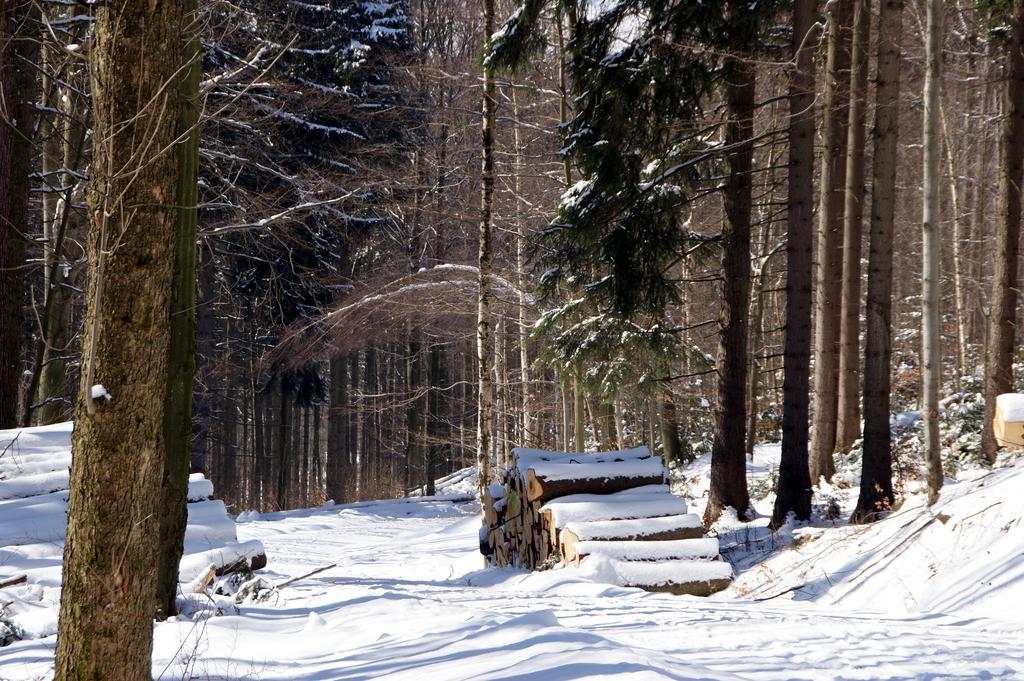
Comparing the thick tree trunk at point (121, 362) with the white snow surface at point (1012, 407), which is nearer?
the thick tree trunk at point (121, 362)

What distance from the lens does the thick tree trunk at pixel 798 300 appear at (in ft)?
32.2

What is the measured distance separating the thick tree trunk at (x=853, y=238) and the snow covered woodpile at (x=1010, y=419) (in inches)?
163

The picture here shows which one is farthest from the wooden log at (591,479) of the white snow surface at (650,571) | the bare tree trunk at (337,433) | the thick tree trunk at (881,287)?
the bare tree trunk at (337,433)

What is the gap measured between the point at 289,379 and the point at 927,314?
63.1 feet

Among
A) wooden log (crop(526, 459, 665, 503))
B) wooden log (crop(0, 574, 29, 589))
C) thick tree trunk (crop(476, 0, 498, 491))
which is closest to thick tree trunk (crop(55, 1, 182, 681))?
wooden log (crop(0, 574, 29, 589))

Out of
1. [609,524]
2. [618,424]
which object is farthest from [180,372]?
[618,424]

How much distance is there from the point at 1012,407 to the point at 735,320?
3.13 meters

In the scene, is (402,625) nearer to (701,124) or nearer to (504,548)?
(504,548)

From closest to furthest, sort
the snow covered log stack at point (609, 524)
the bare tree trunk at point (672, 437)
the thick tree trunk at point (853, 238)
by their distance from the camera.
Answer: the snow covered log stack at point (609, 524) → the thick tree trunk at point (853, 238) → the bare tree trunk at point (672, 437)

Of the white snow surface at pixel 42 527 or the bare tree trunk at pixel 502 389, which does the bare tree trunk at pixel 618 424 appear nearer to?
the bare tree trunk at pixel 502 389

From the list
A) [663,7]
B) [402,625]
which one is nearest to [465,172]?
[663,7]

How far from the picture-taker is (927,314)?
25.8 ft

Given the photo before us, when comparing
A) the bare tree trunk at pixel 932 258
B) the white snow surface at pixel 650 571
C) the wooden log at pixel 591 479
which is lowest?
the white snow surface at pixel 650 571

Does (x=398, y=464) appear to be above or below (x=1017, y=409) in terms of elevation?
below
